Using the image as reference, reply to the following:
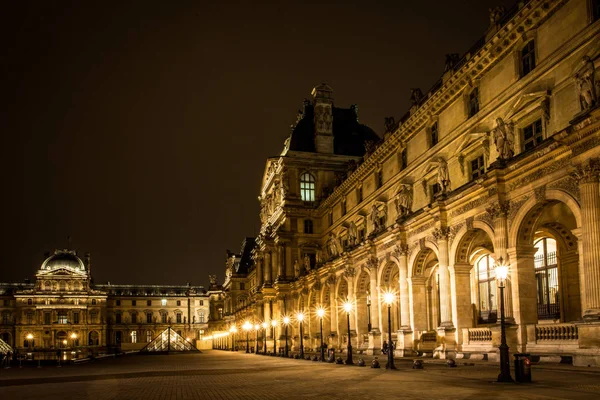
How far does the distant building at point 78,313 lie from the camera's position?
473 feet

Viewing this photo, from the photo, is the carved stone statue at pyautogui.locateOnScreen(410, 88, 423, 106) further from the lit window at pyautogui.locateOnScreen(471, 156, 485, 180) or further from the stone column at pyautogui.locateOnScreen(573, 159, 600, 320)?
the stone column at pyautogui.locateOnScreen(573, 159, 600, 320)

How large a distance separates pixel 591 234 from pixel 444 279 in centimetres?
1123

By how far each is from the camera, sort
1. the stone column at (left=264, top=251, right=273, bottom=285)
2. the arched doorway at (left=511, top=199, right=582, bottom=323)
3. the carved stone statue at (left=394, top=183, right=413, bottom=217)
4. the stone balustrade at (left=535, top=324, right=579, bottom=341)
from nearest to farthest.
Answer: the stone balustrade at (left=535, top=324, right=579, bottom=341) < the arched doorway at (left=511, top=199, right=582, bottom=323) < the carved stone statue at (left=394, top=183, right=413, bottom=217) < the stone column at (left=264, top=251, right=273, bottom=285)

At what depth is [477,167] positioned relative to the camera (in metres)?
32.3

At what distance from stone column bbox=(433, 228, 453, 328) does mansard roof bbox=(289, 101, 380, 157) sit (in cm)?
3665

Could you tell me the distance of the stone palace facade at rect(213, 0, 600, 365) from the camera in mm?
22375

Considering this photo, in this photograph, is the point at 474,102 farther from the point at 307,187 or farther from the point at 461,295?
the point at 307,187

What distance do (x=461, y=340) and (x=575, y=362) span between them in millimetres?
9368

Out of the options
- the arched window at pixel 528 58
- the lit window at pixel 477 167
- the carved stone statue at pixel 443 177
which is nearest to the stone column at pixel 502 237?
the lit window at pixel 477 167

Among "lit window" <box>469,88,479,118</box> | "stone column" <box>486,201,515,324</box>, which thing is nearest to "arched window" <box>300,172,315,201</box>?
"lit window" <box>469,88,479,118</box>

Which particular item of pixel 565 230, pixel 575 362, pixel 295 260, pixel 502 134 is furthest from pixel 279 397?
pixel 295 260

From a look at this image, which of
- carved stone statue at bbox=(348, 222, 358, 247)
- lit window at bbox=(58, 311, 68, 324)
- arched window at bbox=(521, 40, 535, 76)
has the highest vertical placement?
arched window at bbox=(521, 40, 535, 76)

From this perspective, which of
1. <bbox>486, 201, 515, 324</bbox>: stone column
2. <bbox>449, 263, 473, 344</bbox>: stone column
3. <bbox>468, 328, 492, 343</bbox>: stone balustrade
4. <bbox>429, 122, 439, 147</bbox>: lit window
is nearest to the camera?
<bbox>486, 201, 515, 324</bbox>: stone column

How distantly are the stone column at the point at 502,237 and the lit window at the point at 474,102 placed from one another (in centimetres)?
703
